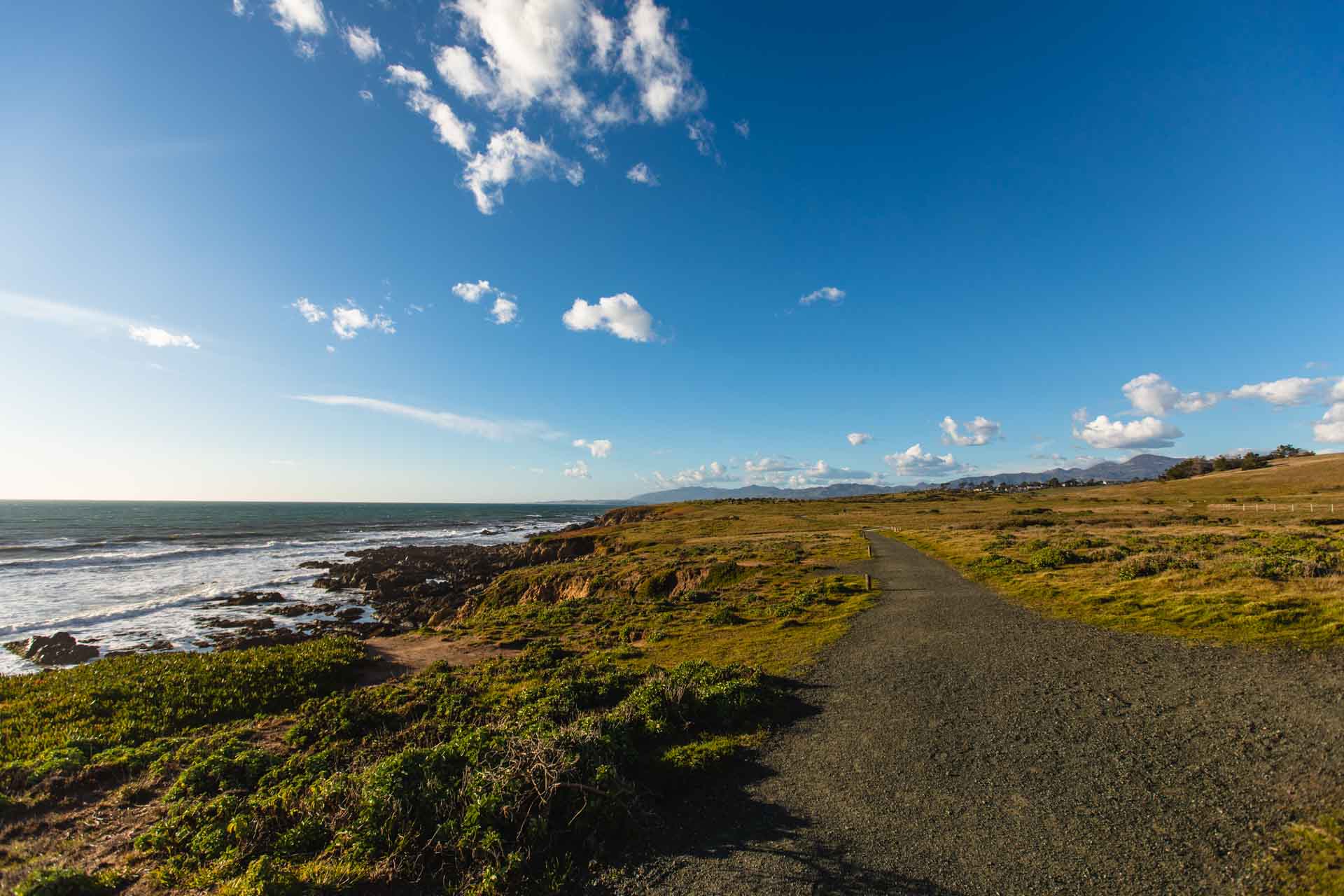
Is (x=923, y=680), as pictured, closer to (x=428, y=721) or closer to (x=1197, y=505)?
(x=428, y=721)

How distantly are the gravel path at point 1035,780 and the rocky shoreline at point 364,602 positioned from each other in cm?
2926

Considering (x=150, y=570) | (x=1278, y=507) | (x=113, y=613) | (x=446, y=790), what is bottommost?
(x=113, y=613)

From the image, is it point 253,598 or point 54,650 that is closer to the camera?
point 54,650

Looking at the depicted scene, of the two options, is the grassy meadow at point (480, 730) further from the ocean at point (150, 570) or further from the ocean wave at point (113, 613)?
the ocean wave at point (113, 613)

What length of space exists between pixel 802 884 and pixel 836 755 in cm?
353

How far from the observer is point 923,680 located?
1314 cm

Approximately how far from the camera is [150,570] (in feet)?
173

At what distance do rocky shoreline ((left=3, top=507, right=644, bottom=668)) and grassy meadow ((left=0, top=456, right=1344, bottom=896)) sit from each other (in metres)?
10.3

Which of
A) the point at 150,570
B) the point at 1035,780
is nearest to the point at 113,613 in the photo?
the point at 150,570

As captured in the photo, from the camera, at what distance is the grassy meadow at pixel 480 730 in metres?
7.23

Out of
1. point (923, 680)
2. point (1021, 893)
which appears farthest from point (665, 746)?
point (923, 680)

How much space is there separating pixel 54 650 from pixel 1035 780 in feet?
133

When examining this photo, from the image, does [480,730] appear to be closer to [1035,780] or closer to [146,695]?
[1035,780]

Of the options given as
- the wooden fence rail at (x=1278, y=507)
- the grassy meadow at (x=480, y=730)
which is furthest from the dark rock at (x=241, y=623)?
the wooden fence rail at (x=1278, y=507)
